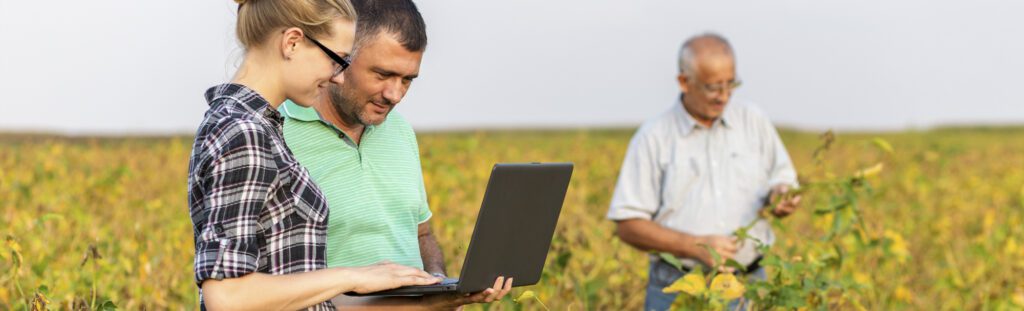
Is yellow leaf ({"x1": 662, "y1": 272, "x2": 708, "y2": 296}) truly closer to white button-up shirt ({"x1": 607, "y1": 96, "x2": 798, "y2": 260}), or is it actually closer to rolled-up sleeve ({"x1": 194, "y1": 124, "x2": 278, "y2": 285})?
white button-up shirt ({"x1": 607, "y1": 96, "x2": 798, "y2": 260})

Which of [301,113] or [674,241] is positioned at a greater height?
[301,113]

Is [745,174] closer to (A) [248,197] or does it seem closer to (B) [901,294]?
(B) [901,294]

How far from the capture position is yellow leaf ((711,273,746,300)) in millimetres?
3205

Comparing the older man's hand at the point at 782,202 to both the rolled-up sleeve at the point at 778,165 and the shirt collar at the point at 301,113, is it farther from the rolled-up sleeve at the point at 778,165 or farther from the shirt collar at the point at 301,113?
the shirt collar at the point at 301,113

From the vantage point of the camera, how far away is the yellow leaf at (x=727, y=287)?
3.21 metres

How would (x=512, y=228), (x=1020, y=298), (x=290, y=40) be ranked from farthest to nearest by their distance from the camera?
(x=1020, y=298) < (x=512, y=228) < (x=290, y=40)

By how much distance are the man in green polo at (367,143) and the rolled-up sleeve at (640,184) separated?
55.7 inches

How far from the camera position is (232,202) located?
5.77 feet

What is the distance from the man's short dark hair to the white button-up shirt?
152 cm

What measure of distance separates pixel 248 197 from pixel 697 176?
222 centimetres

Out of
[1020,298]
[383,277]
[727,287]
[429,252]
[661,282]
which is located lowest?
[1020,298]

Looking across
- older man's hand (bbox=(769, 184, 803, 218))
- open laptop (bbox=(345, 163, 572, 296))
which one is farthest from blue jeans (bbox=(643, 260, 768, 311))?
open laptop (bbox=(345, 163, 572, 296))

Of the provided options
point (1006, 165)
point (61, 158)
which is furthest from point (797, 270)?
point (1006, 165)

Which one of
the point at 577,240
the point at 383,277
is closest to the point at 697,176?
the point at 577,240
